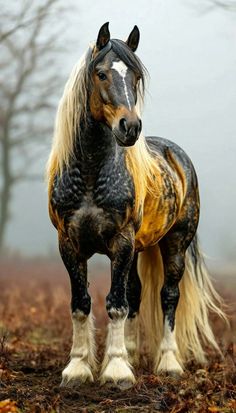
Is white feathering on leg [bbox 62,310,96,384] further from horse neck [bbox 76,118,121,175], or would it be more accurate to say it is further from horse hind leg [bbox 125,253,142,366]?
horse neck [bbox 76,118,121,175]

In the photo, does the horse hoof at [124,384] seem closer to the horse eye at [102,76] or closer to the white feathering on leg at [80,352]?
the white feathering on leg at [80,352]

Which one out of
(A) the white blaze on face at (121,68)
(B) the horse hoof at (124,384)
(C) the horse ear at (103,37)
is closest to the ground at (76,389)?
(B) the horse hoof at (124,384)

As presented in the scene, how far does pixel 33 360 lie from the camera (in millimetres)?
6203

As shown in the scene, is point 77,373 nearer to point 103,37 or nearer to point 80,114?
point 80,114

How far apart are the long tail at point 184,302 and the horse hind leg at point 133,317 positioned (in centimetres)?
17

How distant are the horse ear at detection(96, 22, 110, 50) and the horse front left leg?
1249 millimetres

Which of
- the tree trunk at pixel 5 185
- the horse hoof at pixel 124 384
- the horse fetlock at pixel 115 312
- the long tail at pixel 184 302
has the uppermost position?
the tree trunk at pixel 5 185

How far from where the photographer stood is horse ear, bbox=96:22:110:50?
4703mm

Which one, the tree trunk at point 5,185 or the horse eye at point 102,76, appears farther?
the tree trunk at point 5,185

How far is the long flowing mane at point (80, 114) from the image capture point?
15.6ft

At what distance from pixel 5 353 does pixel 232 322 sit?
3.81 metres

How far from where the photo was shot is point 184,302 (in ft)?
20.9

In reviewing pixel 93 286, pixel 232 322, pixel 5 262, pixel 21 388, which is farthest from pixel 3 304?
pixel 21 388

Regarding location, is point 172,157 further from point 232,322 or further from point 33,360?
point 232,322
